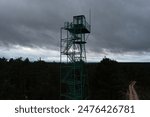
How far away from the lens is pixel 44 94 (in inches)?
1561

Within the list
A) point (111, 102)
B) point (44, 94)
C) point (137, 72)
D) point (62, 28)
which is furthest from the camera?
point (137, 72)

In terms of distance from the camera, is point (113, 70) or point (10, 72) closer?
point (113, 70)

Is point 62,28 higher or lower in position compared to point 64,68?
higher

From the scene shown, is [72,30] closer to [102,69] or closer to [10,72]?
[102,69]

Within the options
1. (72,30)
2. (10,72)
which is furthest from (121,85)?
(10,72)

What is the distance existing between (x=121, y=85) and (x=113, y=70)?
87.3 inches

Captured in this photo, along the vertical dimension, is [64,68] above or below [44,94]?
above

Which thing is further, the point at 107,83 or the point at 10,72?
the point at 10,72

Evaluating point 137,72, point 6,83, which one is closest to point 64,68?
point 6,83

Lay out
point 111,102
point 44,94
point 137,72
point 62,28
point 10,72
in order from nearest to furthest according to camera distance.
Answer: point 111,102, point 62,28, point 44,94, point 10,72, point 137,72

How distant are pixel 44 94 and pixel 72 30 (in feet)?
46.6

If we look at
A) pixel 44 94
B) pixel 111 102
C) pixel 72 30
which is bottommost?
pixel 44 94

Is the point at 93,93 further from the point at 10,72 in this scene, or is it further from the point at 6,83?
the point at 10,72

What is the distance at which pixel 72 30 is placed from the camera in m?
29.2
